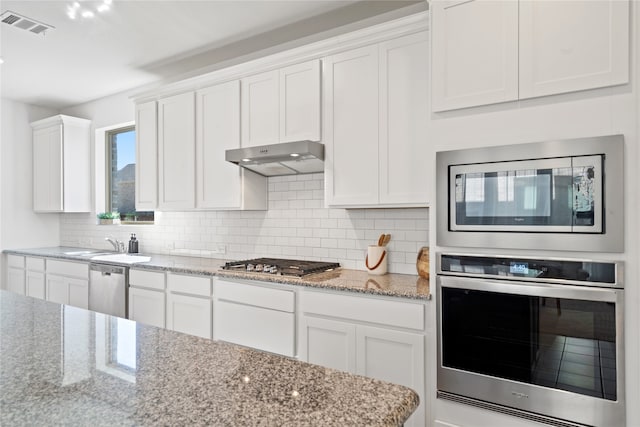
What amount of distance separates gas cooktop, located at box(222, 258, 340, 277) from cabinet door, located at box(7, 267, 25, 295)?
3.36m

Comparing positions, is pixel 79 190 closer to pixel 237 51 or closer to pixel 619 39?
pixel 237 51

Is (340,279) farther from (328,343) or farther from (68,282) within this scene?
(68,282)

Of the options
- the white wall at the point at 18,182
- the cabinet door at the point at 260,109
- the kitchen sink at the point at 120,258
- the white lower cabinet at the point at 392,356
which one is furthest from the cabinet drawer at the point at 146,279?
the white wall at the point at 18,182

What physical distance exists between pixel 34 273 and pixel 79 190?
3.65 feet

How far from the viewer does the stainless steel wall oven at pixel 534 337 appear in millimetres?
1731

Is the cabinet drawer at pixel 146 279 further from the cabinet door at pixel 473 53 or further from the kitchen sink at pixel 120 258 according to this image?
the cabinet door at pixel 473 53

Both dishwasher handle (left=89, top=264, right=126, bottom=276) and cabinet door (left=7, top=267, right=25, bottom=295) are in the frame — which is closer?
dishwasher handle (left=89, top=264, right=126, bottom=276)

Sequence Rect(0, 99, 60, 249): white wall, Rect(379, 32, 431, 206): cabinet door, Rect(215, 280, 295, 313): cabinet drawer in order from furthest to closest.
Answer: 1. Rect(0, 99, 60, 249): white wall
2. Rect(215, 280, 295, 313): cabinet drawer
3. Rect(379, 32, 431, 206): cabinet door

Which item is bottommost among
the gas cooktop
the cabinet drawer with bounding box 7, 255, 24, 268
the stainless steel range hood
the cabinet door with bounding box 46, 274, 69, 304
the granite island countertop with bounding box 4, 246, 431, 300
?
the cabinet door with bounding box 46, 274, 69, 304

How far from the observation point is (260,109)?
323cm

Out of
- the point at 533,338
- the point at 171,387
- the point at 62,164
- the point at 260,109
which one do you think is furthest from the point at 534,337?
the point at 62,164

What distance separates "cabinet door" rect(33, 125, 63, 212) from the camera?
200 inches

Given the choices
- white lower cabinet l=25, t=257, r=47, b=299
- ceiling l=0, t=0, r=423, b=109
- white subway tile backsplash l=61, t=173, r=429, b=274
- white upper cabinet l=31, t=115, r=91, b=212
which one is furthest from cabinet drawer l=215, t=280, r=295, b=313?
white upper cabinet l=31, t=115, r=91, b=212

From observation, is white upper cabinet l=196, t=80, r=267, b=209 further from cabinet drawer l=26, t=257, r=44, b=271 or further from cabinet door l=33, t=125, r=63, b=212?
cabinet door l=33, t=125, r=63, b=212
